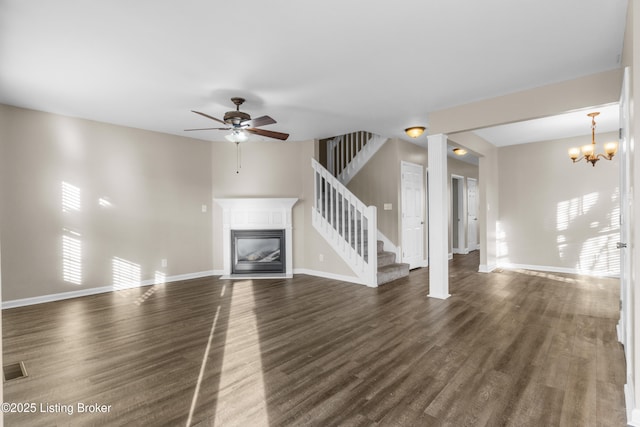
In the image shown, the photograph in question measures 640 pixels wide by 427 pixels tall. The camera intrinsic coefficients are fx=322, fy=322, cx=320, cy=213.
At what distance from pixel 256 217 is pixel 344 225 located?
5.50 ft

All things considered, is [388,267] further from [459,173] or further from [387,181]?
[459,173]

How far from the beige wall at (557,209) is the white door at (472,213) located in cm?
226

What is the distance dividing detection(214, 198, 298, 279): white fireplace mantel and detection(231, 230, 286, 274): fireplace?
0.26ft

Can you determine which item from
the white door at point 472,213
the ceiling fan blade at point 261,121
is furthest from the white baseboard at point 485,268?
the ceiling fan blade at point 261,121

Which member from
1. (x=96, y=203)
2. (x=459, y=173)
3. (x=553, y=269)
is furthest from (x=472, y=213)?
(x=96, y=203)

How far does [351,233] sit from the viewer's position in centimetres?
599

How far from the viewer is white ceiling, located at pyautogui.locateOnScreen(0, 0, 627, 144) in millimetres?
2318

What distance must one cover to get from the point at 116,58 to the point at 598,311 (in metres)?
5.89

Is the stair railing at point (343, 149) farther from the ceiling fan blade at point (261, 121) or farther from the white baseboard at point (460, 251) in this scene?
the white baseboard at point (460, 251)

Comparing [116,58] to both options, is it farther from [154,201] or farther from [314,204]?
[314,204]

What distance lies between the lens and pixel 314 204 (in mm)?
6191

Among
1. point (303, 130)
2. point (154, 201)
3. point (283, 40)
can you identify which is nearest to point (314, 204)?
point (303, 130)

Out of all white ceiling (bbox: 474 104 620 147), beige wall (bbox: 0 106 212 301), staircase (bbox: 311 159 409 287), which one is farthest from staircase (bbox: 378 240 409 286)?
beige wall (bbox: 0 106 212 301)

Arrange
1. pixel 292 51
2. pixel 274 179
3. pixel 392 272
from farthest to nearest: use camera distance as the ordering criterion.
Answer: pixel 274 179 → pixel 392 272 → pixel 292 51
